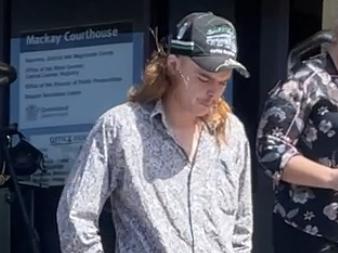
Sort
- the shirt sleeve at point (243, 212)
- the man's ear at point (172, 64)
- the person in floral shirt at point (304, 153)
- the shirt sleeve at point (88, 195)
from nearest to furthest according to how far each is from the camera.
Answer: the shirt sleeve at point (88, 195) → the man's ear at point (172, 64) → the shirt sleeve at point (243, 212) → the person in floral shirt at point (304, 153)

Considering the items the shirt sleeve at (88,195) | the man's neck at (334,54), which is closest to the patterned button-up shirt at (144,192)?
the shirt sleeve at (88,195)

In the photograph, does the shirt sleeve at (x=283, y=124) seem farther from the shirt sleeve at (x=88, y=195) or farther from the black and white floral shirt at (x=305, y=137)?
the shirt sleeve at (x=88, y=195)

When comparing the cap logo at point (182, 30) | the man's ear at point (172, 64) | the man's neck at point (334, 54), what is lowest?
the man's ear at point (172, 64)

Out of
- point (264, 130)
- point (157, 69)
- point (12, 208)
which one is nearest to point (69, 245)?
point (157, 69)

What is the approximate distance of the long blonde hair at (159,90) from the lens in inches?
148

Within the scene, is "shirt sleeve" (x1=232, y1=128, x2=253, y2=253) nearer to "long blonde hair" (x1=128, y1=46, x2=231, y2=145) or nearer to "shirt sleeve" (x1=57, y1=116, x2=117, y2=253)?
"long blonde hair" (x1=128, y1=46, x2=231, y2=145)

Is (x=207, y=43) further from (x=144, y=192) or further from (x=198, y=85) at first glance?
(x=144, y=192)

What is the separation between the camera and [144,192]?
3.65m

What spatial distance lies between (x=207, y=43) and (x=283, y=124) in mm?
647

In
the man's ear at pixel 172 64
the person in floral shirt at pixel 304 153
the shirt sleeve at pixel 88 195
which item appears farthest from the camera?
the person in floral shirt at pixel 304 153

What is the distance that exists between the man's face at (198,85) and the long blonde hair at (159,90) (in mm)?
59

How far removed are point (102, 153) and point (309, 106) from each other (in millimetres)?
899

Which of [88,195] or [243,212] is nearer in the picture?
[88,195]

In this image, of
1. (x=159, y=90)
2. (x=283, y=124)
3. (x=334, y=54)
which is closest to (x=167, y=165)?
(x=159, y=90)
